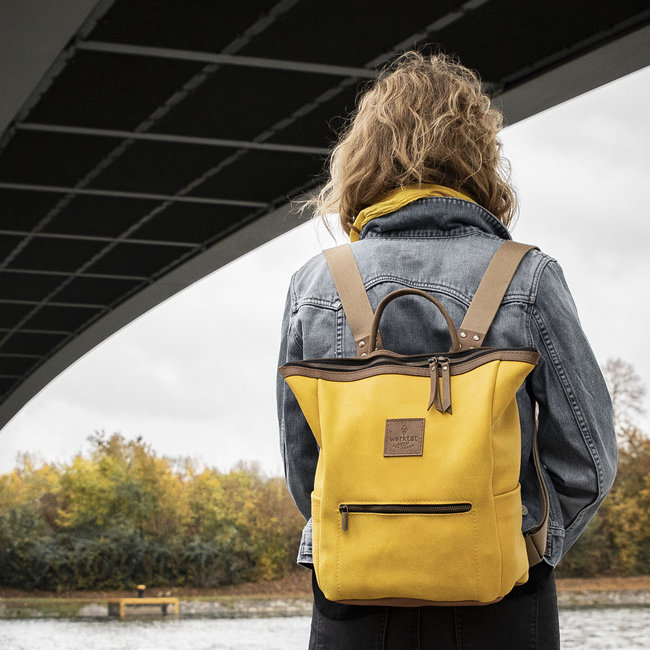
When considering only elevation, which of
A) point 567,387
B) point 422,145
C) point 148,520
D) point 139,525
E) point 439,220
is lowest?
point 567,387

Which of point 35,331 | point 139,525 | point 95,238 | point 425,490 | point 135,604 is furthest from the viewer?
point 139,525

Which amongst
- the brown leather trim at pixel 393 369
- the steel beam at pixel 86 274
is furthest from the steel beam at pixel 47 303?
the brown leather trim at pixel 393 369

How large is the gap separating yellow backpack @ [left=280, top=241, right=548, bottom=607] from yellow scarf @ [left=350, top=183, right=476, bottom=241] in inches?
14.6

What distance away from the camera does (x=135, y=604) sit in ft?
123

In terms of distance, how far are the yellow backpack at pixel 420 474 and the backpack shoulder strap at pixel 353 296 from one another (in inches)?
4.2

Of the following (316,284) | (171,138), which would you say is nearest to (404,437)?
(316,284)

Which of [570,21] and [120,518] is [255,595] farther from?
[570,21]

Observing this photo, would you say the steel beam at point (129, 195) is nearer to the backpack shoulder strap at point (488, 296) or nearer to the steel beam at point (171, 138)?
the steel beam at point (171, 138)

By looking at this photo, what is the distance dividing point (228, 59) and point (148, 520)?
110 feet

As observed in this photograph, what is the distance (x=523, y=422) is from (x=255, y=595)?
3441cm

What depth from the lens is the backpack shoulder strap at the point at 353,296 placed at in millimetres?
2555

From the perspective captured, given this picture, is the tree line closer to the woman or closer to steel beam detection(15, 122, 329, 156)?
steel beam detection(15, 122, 329, 156)

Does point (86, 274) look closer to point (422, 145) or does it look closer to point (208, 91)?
point (208, 91)

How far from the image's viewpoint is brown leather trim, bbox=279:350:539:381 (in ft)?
7.56
